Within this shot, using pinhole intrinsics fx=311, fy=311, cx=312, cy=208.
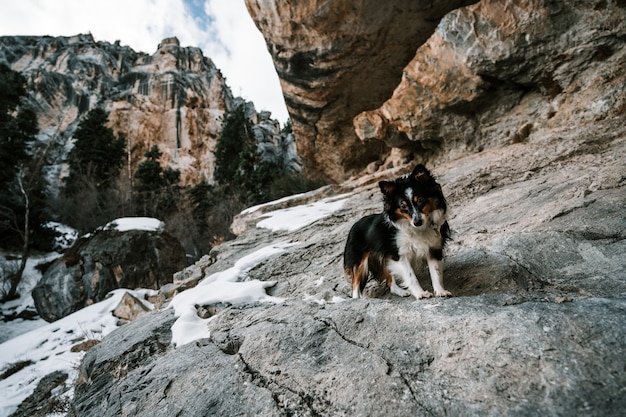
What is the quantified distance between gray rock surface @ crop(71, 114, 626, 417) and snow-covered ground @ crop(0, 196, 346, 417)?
23cm

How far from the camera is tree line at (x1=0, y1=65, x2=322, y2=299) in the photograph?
705 inches

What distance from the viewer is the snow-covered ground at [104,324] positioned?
13.3 ft

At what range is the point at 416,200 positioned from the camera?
252 centimetres

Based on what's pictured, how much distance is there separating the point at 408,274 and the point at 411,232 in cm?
35

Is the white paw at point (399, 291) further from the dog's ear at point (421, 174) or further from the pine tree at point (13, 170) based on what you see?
the pine tree at point (13, 170)

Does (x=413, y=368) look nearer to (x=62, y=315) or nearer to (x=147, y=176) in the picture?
(x=62, y=315)

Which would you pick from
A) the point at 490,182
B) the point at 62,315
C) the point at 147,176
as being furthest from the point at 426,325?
the point at 147,176

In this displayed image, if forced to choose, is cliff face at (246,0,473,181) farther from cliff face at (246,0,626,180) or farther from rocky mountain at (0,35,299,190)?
rocky mountain at (0,35,299,190)

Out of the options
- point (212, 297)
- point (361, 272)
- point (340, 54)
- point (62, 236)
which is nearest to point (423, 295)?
point (361, 272)

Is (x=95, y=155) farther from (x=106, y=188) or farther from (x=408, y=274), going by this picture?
(x=408, y=274)

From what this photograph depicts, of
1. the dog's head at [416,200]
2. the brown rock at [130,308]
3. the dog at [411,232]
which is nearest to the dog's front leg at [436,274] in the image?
the dog at [411,232]

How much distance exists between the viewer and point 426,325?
193cm

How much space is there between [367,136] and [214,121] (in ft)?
106

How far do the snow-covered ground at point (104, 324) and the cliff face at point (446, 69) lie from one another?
3.83 metres
